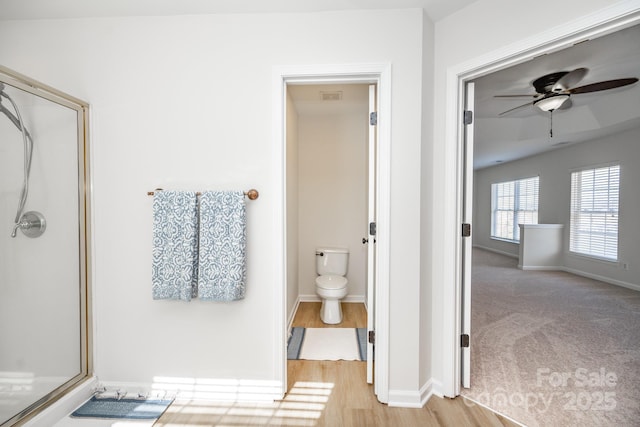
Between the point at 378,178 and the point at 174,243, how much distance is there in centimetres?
130

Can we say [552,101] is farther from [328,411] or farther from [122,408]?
[122,408]

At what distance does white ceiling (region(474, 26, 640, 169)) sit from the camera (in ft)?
7.55

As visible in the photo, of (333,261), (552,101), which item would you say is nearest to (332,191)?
(333,261)

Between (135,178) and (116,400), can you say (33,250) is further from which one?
(116,400)

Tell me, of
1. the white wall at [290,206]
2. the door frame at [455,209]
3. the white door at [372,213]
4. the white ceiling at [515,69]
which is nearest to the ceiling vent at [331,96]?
the white ceiling at [515,69]

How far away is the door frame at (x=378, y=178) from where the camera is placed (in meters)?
1.57

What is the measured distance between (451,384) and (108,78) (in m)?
2.87

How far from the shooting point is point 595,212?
15.5 ft

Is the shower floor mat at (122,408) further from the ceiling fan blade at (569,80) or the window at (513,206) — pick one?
the window at (513,206)

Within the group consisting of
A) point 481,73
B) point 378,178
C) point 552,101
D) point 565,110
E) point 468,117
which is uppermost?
point 565,110

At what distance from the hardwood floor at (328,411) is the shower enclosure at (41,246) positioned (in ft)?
2.34

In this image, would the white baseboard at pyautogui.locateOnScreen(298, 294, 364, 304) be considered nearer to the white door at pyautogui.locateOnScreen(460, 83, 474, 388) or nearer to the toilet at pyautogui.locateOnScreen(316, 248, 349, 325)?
the toilet at pyautogui.locateOnScreen(316, 248, 349, 325)

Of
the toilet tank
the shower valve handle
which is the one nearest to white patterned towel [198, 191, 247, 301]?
the shower valve handle

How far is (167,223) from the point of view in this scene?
5.22 ft
